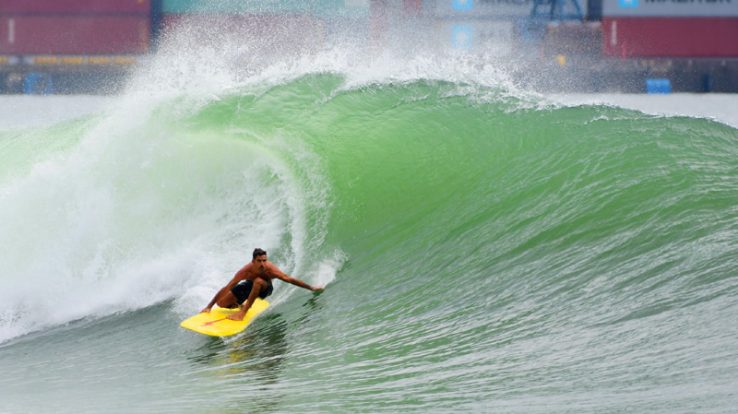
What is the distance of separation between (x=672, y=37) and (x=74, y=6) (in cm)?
2991

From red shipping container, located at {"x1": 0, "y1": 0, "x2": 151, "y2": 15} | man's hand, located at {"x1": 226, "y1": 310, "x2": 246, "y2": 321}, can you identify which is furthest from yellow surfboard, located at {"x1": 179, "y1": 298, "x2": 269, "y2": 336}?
red shipping container, located at {"x1": 0, "y1": 0, "x2": 151, "y2": 15}

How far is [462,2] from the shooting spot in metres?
52.1

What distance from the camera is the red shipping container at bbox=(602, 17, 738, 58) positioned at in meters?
51.9

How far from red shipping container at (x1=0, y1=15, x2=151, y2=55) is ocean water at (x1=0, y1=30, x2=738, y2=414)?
36.5 m

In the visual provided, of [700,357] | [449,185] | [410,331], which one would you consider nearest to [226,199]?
[449,185]

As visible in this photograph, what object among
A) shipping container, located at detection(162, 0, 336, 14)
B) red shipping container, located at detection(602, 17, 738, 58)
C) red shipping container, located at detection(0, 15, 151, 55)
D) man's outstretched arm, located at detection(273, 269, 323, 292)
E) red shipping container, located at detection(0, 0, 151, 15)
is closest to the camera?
man's outstretched arm, located at detection(273, 269, 323, 292)

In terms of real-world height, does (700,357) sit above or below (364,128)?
below

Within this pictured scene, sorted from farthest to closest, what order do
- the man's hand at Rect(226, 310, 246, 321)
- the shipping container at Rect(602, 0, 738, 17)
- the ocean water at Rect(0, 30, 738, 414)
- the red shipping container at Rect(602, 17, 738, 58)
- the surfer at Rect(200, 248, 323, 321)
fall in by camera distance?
the shipping container at Rect(602, 0, 738, 17), the red shipping container at Rect(602, 17, 738, 58), the surfer at Rect(200, 248, 323, 321), the man's hand at Rect(226, 310, 246, 321), the ocean water at Rect(0, 30, 738, 414)

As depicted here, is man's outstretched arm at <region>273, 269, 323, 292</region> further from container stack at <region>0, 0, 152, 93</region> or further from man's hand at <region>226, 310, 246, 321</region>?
container stack at <region>0, 0, 152, 93</region>

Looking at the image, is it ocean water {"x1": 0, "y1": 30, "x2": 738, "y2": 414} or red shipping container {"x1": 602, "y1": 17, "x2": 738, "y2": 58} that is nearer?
ocean water {"x1": 0, "y1": 30, "x2": 738, "y2": 414}

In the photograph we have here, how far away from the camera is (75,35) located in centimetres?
5078

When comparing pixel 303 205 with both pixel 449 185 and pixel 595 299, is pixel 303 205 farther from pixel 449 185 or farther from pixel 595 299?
pixel 595 299

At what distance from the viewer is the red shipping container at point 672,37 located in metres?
51.9

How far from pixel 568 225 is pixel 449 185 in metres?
2.06
